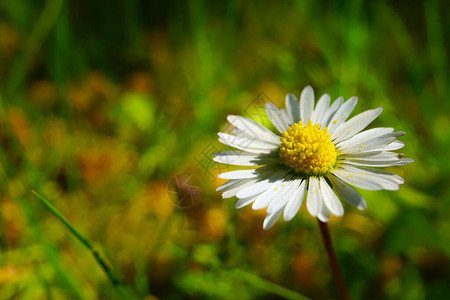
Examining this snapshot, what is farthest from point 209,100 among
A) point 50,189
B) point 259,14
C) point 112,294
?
point 112,294

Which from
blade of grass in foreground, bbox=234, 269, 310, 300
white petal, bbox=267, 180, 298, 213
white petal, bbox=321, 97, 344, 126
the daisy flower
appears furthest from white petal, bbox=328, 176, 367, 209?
blade of grass in foreground, bbox=234, 269, 310, 300

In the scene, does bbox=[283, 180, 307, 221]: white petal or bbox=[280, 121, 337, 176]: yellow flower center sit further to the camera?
bbox=[280, 121, 337, 176]: yellow flower center

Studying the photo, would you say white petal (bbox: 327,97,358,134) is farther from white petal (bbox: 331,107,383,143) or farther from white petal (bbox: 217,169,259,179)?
white petal (bbox: 217,169,259,179)

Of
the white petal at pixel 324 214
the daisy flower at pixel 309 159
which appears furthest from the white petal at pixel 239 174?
the white petal at pixel 324 214

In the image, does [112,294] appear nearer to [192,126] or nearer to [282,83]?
[192,126]

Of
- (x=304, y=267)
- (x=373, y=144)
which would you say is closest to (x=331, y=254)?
(x=373, y=144)

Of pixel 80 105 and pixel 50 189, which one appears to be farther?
pixel 80 105
